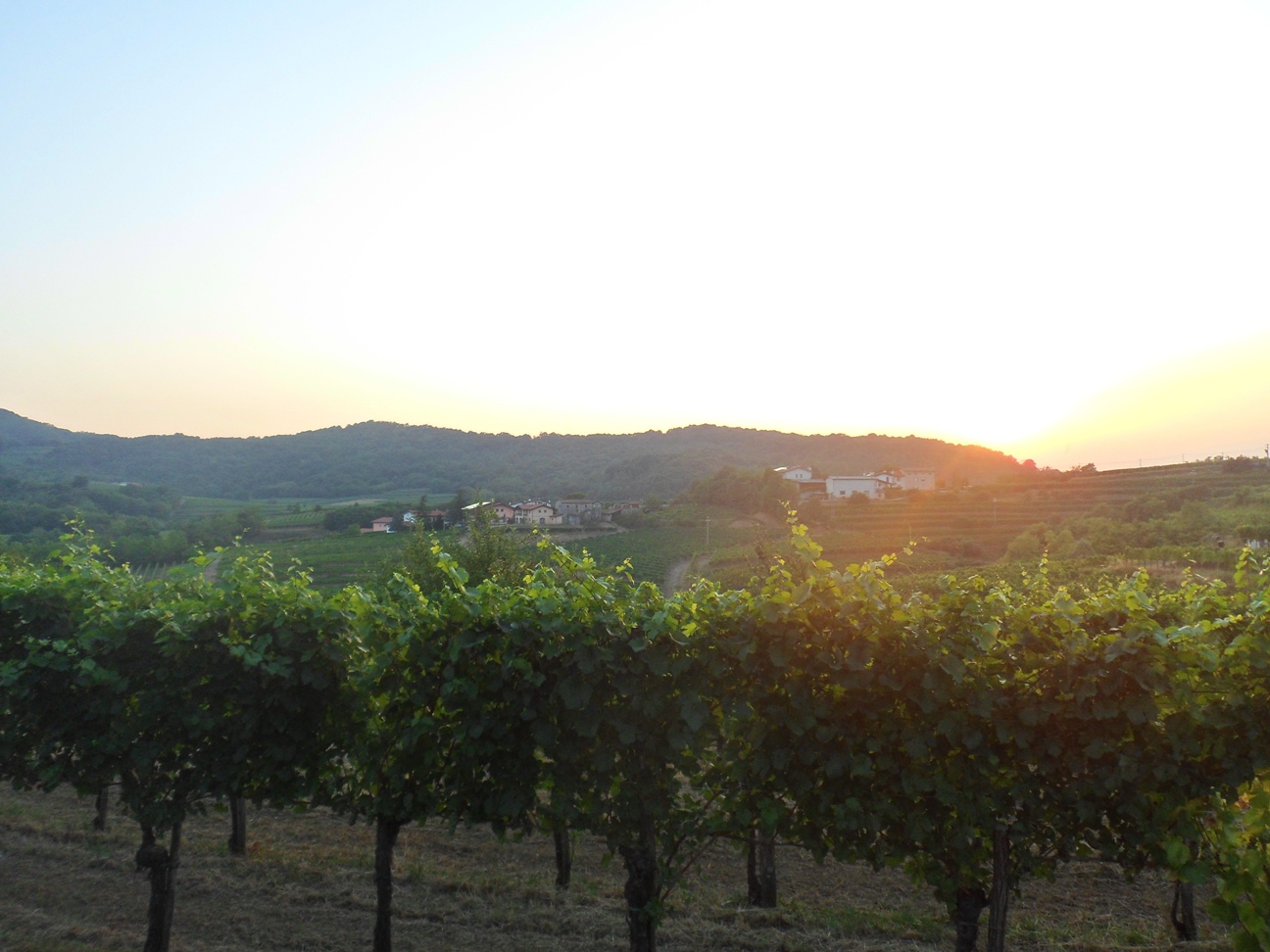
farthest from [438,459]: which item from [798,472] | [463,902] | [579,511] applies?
[463,902]

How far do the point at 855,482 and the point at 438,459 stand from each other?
40056mm

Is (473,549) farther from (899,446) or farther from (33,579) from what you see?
(899,446)

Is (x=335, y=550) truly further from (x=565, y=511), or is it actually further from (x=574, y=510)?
(x=574, y=510)

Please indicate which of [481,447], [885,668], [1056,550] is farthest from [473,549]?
[481,447]

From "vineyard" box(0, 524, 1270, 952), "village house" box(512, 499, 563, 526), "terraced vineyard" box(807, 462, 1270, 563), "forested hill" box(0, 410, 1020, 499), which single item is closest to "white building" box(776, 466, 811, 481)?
"forested hill" box(0, 410, 1020, 499)

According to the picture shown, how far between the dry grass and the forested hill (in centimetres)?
5726

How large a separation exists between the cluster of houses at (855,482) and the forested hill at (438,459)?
2.29 meters

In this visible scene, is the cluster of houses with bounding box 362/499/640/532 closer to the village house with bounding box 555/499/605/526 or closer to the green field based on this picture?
the village house with bounding box 555/499/605/526

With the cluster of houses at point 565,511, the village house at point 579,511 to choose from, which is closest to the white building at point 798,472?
Answer: the cluster of houses at point 565,511

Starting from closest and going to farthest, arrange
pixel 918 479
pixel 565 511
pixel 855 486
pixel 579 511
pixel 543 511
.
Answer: pixel 543 511 < pixel 565 511 < pixel 579 511 < pixel 855 486 < pixel 918 479

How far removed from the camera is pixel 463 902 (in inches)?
310

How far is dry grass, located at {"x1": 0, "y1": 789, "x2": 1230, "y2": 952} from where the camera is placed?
689 cm

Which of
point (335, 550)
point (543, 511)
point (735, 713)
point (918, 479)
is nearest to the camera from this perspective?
point (735, 713)

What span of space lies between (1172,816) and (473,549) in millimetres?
12753
